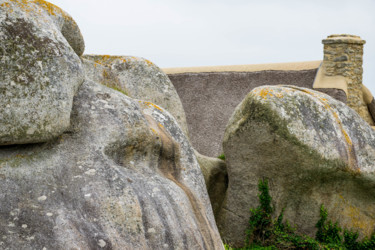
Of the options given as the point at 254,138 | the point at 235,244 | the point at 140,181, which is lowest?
the point at 235,244

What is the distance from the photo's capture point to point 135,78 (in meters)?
6.62

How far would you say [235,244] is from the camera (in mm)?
7270

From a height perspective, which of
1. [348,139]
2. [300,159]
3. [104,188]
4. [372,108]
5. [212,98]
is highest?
[104,188]

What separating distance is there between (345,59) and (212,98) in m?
3.66

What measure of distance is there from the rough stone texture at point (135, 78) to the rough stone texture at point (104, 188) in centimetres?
250

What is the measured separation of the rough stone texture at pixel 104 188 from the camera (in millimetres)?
3154

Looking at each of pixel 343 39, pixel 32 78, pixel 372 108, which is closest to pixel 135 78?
pixel 32 78

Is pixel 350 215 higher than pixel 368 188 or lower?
lower

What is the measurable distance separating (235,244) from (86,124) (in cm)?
428

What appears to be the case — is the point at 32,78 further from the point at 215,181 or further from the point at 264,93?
the point at 215,181

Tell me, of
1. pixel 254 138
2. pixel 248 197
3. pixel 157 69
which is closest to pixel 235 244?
pixel 248 197

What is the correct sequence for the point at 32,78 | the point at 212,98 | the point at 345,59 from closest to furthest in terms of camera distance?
the point at 32,78, the point at 345,59, the point at 212,98

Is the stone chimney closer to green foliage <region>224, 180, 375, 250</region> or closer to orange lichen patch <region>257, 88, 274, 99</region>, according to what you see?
green foliage <region>224, 180, 375, 250</region>

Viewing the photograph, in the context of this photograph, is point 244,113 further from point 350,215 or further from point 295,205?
point 350,215
